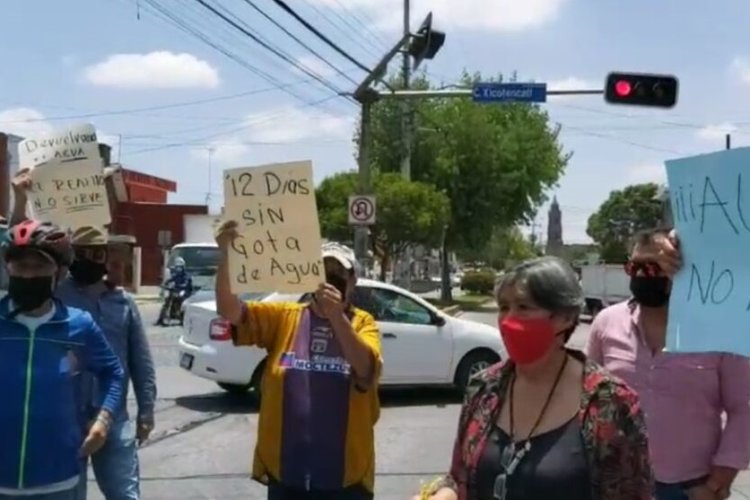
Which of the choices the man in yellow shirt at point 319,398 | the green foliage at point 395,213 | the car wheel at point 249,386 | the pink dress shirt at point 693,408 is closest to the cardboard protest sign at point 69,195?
the man in yellow shirt at point 319,398

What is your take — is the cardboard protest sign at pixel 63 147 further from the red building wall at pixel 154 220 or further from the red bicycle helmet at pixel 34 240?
the red building wall at pixel 154 220

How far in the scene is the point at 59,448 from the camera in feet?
13.6

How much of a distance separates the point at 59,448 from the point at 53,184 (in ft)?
5.36

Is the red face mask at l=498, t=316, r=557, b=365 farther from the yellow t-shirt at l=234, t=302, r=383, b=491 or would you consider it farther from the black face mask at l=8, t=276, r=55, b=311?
the black face mask at l=8, t=276, r=55, b=311

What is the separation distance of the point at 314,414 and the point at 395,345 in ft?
28.6

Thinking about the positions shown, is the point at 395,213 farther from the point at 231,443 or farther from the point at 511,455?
the point at 511,455

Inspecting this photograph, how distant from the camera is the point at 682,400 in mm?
3990

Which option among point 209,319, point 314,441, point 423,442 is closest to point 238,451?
point 423,442

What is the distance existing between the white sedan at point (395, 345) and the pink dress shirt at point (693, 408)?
8.55m

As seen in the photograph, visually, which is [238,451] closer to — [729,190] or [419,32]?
[729,190]

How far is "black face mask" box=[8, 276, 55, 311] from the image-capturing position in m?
4.17

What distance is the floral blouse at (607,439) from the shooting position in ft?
9.68

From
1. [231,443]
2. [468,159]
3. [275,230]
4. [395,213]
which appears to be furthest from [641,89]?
[468,159]

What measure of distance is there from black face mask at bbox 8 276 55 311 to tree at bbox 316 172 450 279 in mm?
A: 33044
